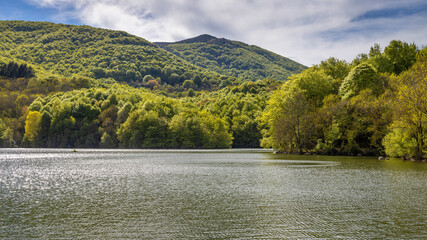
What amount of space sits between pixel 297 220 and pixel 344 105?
192ft

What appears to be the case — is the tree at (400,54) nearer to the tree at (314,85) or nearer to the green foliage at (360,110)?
the green foliage at (360,110)

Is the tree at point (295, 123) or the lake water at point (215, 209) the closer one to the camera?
the lake water at point (215, 209)

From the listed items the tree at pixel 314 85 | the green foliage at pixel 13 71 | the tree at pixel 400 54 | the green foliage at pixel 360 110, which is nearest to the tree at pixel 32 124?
the green foliage at pixel 13 71

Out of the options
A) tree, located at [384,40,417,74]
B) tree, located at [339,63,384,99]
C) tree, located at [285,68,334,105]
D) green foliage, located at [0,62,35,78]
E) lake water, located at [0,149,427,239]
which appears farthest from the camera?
green foliage, located at [0,62,35,78]

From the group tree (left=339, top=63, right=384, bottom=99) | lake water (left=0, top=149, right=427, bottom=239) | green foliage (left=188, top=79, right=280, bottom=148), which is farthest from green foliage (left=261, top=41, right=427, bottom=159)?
green foliage (left=188, top=79, right=280, bottom=148)

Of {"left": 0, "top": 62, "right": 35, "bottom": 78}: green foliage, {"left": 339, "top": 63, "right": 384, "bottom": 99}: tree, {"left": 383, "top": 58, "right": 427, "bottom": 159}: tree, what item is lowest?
{"left": 383, "top": 58, "right": 427, "bottom": 159}: tree

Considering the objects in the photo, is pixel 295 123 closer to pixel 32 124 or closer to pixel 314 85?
pixel 314 85

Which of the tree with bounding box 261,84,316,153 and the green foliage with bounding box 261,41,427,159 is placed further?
the tree with bounding box 261,84,316,153

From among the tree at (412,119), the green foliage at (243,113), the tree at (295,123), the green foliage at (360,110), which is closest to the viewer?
the tree at (412,119)

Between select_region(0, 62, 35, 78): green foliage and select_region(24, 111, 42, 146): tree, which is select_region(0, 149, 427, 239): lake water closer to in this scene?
select_region(24, 111, 42, 146): tree

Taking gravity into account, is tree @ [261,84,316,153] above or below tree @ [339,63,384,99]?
below

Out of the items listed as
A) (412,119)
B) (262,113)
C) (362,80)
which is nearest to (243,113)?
(262,113)

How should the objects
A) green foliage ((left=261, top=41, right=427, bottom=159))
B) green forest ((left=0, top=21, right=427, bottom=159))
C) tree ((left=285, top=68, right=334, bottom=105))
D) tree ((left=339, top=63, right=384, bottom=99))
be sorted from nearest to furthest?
green foliage ((left=261, top=41, right=427, bottom=159)) < green forest ((left=0, top=21, right=427, bottom=159)) < tree ((left=339, top=63, right=384, bottom=99)) < tree ((left=285, top=68, right=334, bottom=105))

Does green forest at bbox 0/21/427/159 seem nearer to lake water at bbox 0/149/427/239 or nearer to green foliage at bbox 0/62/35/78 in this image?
green foliage at bbox 0/62/35/78
